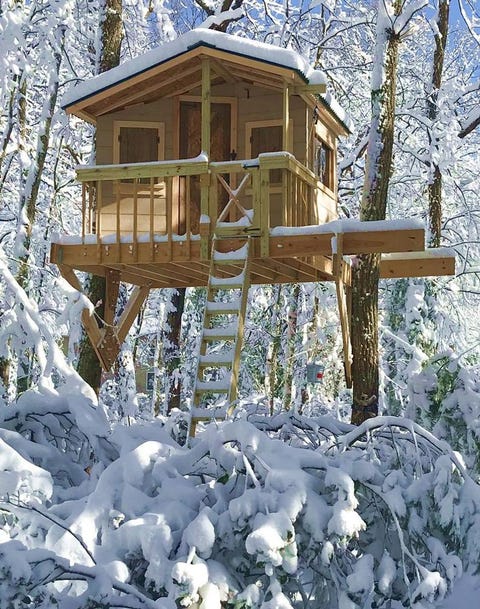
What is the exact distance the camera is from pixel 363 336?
418 inches

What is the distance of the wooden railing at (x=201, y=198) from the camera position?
1045 cm

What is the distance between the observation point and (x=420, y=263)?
12.4 meters

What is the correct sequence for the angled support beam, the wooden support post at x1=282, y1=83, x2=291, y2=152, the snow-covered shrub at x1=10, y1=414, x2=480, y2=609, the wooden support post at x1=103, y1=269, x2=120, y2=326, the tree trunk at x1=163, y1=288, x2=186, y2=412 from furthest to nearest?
1. the tree trunk at x1=163, y1=288, x2=186, y2=412
2. the wooden support post at x1=103, y1=269, x2=120, y2=326
3. the angled support beam
4. the wooden support post at x1=282, y1=83, x2=291, y2=152
5. the snow-covered shrub at x1=10, y1=414, x2=480, y2=609

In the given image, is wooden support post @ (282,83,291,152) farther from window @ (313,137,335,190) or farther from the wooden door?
window @ (313,137,335,190)

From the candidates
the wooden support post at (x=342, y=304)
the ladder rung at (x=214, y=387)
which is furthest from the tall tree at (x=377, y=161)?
the ladder rung at (x=214, y=387)

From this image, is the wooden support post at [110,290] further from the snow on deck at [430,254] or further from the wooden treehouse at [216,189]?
the snow on deck at [430,254]

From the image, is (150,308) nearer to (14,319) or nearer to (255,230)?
(255,230)

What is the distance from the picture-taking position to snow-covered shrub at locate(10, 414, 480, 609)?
320 centimetres

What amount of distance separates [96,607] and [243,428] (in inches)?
43.4

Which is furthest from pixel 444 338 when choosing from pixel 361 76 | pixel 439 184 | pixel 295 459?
pixel 295 459

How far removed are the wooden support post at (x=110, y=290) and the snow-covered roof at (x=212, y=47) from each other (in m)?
2.69

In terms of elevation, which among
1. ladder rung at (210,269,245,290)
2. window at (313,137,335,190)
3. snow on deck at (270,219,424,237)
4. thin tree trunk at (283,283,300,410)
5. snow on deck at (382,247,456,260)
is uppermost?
window at (313,137,335,190)

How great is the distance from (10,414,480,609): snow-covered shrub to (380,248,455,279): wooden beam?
8327 mm

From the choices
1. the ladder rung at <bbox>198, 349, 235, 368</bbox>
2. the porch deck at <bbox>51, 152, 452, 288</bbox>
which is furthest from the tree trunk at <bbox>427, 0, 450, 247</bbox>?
the ladder rung at <bbox>198, 349, 235, 368</bbox>
